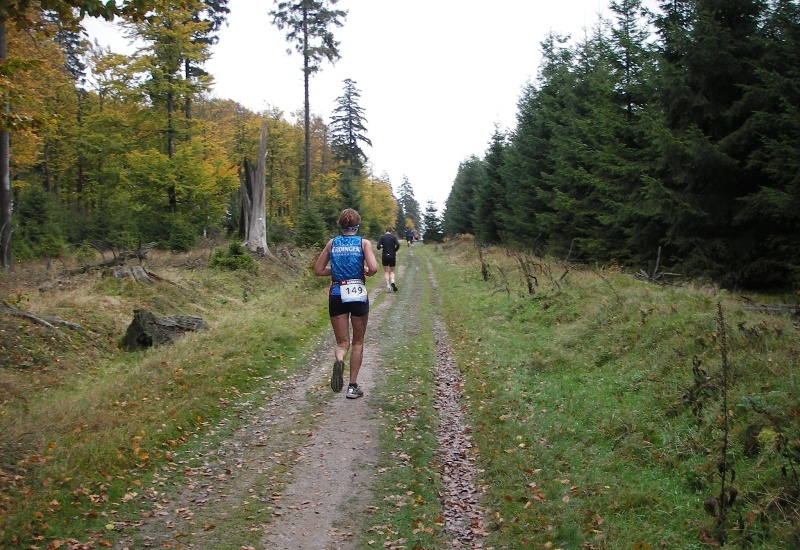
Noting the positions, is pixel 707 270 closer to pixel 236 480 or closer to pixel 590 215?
pixel 590 215

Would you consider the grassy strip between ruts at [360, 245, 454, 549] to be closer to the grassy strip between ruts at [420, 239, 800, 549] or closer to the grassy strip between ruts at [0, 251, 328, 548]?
the grassy strip between ruts at [420, 239, 800, 549]

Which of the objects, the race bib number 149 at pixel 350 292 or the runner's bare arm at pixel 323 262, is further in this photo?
the runner's bare arm at pixel 323 262

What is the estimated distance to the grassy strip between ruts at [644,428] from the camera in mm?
4258

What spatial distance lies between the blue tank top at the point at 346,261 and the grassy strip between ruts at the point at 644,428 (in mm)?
2695

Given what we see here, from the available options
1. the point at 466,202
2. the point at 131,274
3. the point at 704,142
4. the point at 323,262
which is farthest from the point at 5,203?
the point at 466,202

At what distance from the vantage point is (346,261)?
290 inches

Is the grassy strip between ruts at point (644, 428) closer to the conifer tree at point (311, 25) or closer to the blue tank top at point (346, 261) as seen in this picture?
the blue tank top at point (346, 261)

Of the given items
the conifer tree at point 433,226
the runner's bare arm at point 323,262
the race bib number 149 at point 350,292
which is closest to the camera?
the race bib number 149 at point 350,292

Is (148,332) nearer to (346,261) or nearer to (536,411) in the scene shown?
(346,261)

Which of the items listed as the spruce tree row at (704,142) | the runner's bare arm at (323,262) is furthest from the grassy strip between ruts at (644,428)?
the spruce tree row at (704,142)

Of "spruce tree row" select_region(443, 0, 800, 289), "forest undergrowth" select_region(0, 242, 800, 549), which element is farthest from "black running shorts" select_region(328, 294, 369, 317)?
"spruce tree row" select_region(443, 0, 800, 289)

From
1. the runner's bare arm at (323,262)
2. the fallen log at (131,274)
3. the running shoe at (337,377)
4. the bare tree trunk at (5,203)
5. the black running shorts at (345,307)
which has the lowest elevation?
the running shoe at (337,377)

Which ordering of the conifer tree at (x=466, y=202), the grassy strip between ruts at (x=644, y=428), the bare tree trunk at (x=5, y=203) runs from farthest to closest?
the conifer tree at (x=466, y=202)
the bare tree trunk at (x=5, y=203)
the grassy strip between ruts at (x=644, y=428)

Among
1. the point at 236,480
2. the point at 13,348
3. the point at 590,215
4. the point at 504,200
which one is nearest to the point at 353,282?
the point at 236,480
